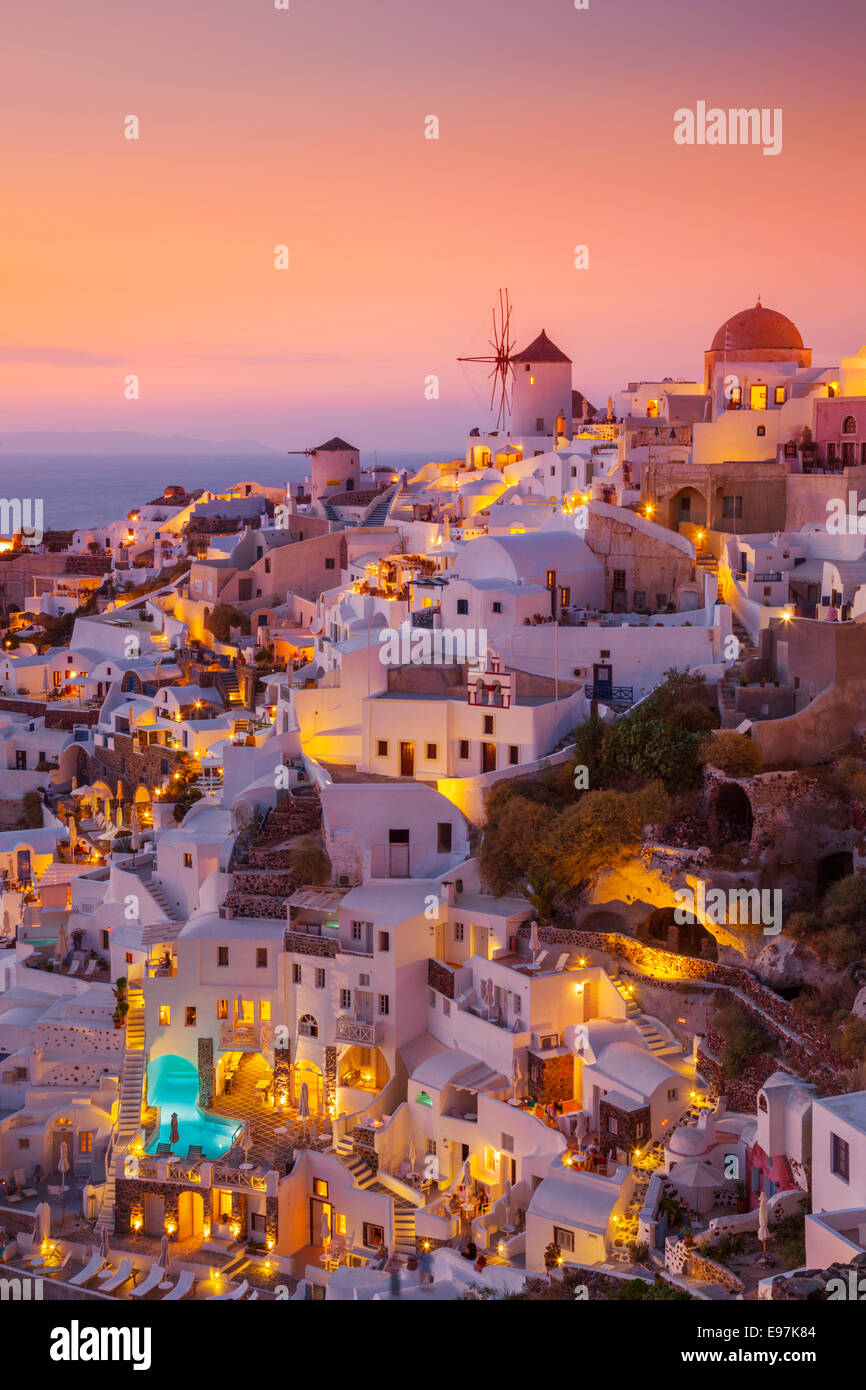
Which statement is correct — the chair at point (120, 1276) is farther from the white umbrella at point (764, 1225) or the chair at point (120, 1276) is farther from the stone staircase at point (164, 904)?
the white umbrella at point (764, 1225)

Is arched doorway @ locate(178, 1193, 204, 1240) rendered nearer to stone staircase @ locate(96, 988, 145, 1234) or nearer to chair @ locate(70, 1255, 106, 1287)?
stone staircase @ locate(96, 988, 145, 1234)

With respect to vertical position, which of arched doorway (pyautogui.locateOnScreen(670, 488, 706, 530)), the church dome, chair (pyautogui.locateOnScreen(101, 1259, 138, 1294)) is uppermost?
the church dome

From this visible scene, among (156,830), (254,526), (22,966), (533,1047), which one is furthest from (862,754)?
(254,526)

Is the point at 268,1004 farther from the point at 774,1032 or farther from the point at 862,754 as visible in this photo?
the point at 862,754

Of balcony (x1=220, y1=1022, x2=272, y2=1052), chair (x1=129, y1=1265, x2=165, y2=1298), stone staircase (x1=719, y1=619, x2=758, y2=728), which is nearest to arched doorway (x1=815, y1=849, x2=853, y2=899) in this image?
stone staircase (x1=719, y1=619, x2=758, y2=728)

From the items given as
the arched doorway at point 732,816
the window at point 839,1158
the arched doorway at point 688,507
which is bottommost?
the window at point 839,1158

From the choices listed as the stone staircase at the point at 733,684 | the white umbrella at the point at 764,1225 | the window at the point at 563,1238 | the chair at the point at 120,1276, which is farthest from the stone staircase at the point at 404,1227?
the stone staircase at the point at 733,684

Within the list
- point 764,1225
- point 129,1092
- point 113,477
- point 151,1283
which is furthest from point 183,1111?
point 113,477
